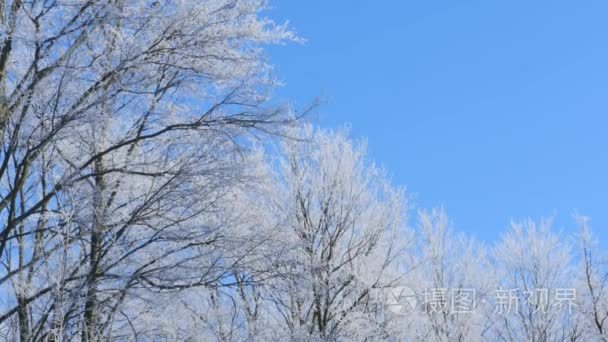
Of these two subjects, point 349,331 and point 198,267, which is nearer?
point 198,267

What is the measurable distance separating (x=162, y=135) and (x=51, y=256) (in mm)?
1655

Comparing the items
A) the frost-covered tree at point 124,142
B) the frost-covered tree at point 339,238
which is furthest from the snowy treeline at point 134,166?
the frost-covered tree at point 339,238

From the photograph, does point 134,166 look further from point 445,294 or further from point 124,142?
point 445,294

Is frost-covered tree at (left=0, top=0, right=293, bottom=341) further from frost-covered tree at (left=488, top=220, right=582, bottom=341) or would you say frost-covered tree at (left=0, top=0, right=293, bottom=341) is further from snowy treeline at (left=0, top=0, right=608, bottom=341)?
frost-covered tree at (left=488, top=220, right=582, bottom=341)

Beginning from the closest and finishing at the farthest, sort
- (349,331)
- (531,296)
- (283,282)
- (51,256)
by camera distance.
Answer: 1. (51,256)
2. (283,282)
3. (349,331)
4. (531,296)

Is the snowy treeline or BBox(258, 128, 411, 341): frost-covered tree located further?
BBox(258, 128, 411, 341): frost-covered tree

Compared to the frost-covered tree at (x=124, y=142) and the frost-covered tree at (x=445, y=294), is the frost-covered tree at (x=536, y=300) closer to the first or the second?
the frost-covered tree at (x=445, y=294)

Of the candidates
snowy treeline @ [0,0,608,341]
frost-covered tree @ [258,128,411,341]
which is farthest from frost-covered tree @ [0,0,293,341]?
frost-covered tree @ [258,128,411,341]

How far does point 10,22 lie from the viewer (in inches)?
201

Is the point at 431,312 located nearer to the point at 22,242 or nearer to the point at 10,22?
the point at 22,242

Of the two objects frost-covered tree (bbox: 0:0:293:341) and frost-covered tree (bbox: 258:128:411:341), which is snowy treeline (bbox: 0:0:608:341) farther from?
frost-covered tree (bbox: 258:128:411:341)

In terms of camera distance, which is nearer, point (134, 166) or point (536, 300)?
point (134, 166)

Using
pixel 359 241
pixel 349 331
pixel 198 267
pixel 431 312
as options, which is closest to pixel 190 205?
pixel 198 267

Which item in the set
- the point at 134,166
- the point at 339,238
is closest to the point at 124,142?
the point at 134,166
